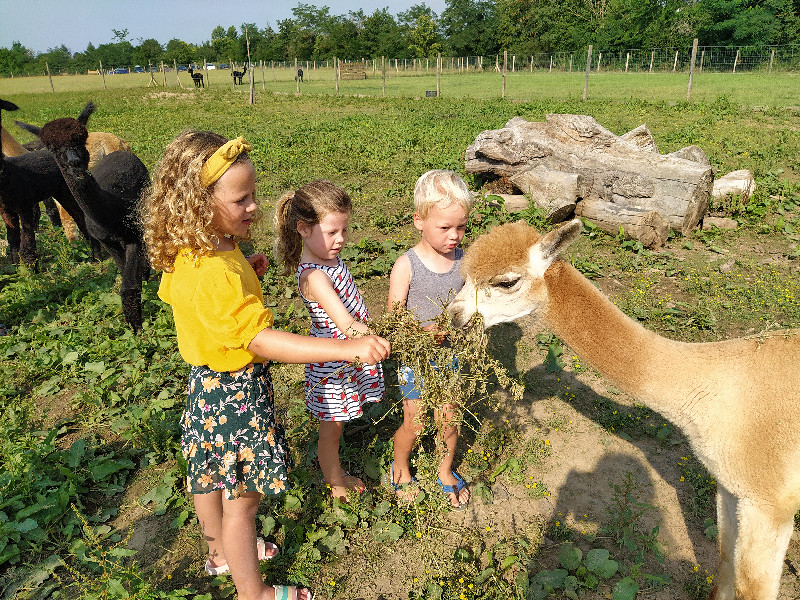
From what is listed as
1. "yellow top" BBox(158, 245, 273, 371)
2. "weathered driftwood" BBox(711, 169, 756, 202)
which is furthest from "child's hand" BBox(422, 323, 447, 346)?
"weathered driftwood" BBox(711, 169, 756, 202)

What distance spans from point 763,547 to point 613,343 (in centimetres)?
100

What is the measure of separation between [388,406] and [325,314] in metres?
1.33

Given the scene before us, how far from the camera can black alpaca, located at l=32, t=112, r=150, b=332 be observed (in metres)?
4.48

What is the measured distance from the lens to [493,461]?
331 centimetres

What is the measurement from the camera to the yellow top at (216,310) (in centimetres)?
188

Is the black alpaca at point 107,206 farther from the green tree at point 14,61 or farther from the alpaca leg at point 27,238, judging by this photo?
the green tree at point 14,61

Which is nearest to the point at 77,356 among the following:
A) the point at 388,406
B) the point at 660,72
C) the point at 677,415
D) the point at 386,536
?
the point at 388,406

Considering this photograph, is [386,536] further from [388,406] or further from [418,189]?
[418,189]

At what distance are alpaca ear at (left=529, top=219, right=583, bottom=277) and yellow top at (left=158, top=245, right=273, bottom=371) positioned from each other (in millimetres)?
1300

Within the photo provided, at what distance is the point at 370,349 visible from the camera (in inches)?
73.9

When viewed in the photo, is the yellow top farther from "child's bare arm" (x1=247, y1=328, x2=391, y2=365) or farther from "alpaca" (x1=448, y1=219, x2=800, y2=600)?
"alpaca" (x1=448, y1=219, x2=800, y2=600)

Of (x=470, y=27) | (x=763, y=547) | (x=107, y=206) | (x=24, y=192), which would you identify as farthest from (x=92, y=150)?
(x=470, y=27)

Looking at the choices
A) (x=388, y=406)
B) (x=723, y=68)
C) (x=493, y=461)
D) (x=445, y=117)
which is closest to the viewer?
→ (x=493, y=461)

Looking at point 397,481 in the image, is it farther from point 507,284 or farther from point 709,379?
point 709,379
